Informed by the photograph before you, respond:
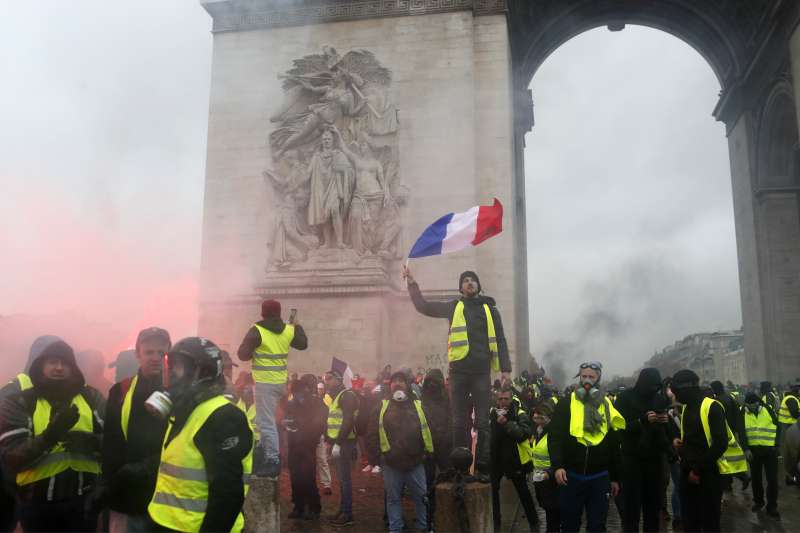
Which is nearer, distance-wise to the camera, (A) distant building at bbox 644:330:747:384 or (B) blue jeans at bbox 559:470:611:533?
(B) blue jeans at bbox 559:470:611:533

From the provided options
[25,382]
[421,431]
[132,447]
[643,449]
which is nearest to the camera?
[132,447]

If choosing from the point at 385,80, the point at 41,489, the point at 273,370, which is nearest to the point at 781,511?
the point at 273,370

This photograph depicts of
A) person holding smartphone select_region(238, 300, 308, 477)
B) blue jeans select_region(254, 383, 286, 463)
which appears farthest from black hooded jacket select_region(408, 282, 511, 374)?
blue jeans select_region(254, 383, 286, 463)

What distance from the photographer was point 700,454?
5.95m

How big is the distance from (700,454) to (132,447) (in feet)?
14.7

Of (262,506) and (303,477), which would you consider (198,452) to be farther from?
(303,477)

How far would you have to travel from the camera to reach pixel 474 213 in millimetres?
7504

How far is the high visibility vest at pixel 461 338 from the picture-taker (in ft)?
20.7

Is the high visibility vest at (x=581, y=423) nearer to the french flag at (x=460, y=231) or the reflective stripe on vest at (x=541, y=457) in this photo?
the reflective stripe on vest at (x=541, y=457)

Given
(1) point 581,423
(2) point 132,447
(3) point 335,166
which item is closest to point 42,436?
(2) point 132,447

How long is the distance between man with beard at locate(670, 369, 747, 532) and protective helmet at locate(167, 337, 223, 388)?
4.25m

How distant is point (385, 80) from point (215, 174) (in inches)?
194

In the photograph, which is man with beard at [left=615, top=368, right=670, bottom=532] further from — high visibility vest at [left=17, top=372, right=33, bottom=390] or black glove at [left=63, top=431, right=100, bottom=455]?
high visibility vest at [left=17, top=372, right=33, bottom=390]

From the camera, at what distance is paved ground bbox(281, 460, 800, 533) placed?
26.3 ft
